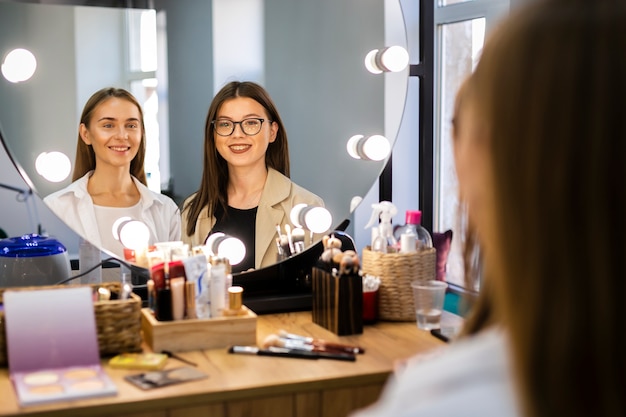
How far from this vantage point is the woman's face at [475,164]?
582mm

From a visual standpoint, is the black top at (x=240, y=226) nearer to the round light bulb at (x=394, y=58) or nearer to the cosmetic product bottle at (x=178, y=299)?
the cosmetic product bottle at (x=178, y=299)

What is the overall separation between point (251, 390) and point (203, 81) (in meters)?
0.62

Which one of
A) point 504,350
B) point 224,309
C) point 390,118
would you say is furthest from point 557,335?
point 390,118

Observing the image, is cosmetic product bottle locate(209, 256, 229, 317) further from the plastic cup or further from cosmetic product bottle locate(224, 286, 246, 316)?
the plastic cup

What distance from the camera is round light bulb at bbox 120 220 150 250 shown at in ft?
4.69

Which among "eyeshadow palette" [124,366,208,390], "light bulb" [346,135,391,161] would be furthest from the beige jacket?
"eyeshadow palette" [124,366,208,390]

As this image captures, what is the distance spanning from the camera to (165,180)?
Result: 1440 millimetres

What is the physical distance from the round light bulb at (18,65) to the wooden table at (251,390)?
51 centimetres

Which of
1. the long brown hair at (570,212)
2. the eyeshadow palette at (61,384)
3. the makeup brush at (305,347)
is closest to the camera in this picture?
the long brown hair at (570,212)

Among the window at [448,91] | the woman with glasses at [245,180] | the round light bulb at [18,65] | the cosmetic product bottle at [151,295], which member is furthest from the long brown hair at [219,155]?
the window at [448,91]

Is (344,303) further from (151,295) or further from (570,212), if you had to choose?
(570,212)

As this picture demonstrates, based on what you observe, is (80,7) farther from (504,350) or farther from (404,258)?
(504,350)

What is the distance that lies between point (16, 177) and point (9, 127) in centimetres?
15

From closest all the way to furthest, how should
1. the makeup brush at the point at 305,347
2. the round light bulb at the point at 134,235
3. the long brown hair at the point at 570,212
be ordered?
1. the long brown hair at the point at 570,212
2. the makeup brush at the point at 305,347
3. the round light bulb at the point at 134,235
